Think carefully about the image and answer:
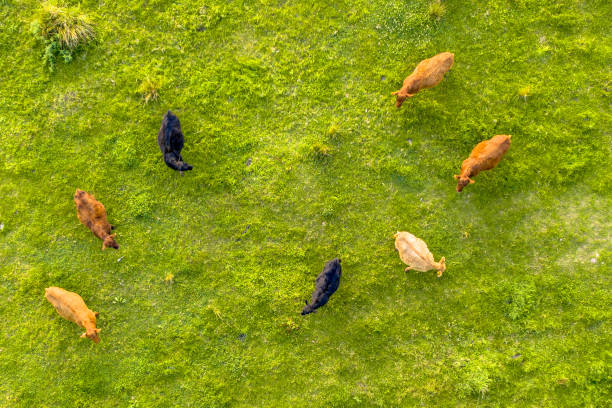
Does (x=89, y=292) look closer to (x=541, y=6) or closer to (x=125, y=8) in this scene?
(x=125, y=8)

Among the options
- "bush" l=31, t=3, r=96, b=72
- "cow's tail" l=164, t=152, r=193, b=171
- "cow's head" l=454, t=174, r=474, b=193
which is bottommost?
"cow's head" l=454, t=174, r=474, b=193

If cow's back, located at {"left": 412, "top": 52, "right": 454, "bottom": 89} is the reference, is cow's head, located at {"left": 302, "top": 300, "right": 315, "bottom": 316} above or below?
below

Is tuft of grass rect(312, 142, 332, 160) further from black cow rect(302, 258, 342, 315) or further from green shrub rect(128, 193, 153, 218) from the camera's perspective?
green shrub rect(128, 193, 153, 218)

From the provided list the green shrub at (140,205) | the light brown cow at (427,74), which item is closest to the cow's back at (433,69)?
the light brown cow at (427,74)

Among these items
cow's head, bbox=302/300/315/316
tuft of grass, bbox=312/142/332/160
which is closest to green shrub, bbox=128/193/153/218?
tuft of grass, bbox=312/142/332/160

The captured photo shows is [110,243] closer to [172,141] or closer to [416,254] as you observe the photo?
[172,141]

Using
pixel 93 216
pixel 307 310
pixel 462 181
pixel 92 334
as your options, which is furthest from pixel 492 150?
pixel 92 334
